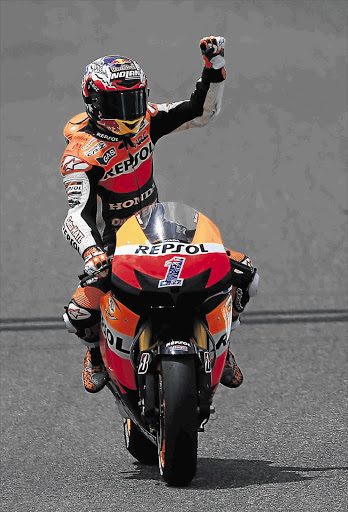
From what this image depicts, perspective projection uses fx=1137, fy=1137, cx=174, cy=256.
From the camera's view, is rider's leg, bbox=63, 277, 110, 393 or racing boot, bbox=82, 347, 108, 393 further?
racing boot, bbox=82, 347, 108, 393

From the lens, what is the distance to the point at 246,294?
627 centimetres

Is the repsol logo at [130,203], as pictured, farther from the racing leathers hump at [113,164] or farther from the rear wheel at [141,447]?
the rear wheel at [141,447]

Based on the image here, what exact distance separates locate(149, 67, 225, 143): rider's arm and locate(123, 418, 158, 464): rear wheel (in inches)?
70.3

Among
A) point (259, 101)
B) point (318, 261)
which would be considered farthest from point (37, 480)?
point (259, 101)

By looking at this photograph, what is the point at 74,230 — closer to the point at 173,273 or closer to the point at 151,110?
the point at 173,273

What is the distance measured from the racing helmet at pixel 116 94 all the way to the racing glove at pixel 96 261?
38.2 inches

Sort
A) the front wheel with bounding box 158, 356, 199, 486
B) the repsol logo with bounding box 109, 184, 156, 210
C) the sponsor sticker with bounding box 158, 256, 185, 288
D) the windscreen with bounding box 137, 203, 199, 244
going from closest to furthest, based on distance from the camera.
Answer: the front wheel with bounding box 158, 356, 199, 486
the sponsor sticker with bounding box 158, 256, 185, 288
the windscreen with bounding box 137, 203, 199, 244
the repsol logo with bounding box 109, 184, 156, 210

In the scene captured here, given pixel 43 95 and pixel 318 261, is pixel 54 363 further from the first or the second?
pixel 43 95

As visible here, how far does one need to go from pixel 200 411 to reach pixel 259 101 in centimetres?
837

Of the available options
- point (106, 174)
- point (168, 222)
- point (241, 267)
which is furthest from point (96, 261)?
point (106, 174)

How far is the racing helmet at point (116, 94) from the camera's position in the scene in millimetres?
6344

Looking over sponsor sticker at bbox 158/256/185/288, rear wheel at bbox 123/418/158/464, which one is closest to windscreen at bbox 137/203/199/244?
sponsor sticker at bbox 158/256/185/288

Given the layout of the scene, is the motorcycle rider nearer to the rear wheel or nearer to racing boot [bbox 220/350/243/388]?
racing boot [bbox 220/350/243/388]

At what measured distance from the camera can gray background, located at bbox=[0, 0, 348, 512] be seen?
5.95 metres
